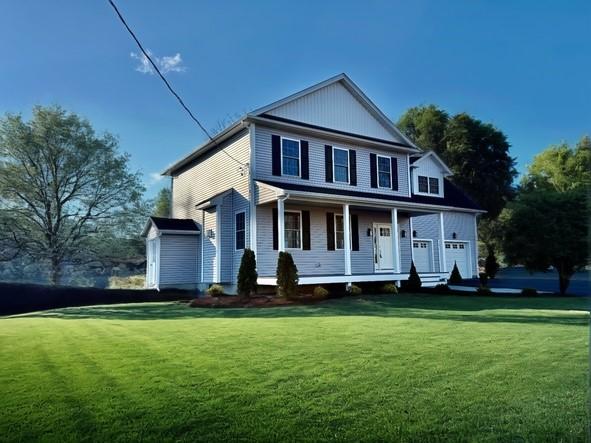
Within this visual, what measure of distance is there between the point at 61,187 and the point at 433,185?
68.8 ft

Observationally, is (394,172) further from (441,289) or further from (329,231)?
(441,289)

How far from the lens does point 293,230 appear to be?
16156mm

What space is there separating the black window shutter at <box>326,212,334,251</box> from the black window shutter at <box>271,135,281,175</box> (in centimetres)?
283

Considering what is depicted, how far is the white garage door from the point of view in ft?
73.2

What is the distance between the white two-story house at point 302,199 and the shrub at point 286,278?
835 millimetres

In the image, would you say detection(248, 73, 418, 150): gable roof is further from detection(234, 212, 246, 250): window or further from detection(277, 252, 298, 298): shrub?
detection(277, 252, 298, 298): shrub


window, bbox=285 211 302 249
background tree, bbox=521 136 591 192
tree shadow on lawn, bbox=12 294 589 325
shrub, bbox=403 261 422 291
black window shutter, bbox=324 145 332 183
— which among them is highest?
background tree, bbox=521 136 591 192

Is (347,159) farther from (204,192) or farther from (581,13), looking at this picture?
(581,13)

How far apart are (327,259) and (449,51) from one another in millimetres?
10146

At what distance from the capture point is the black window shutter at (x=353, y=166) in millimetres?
18025

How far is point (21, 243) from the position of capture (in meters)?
23.9

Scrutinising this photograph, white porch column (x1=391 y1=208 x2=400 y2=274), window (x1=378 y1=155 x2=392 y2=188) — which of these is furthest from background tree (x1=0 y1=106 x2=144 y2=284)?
white porch column (x1=391 y1=208 x2=400 y2=274)

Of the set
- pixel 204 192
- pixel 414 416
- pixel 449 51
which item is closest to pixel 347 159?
pixel 204 192

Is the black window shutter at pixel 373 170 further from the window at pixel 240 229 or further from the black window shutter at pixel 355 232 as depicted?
the window at pixel 240 229
